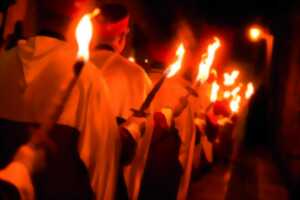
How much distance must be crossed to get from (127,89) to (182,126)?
6.06ft

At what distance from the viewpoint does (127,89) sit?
4.34 meters

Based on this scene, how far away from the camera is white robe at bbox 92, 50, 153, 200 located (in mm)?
4027

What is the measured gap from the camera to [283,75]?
1850 centimetres

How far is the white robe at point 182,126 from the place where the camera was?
602 centimetres

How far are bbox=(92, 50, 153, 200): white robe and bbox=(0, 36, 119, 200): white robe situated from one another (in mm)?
833

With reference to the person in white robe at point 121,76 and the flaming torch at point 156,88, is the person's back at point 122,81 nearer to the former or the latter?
the person in white robe at point 121,76

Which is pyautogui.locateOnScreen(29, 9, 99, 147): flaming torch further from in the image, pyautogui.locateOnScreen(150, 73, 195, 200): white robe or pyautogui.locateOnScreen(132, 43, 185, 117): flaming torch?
pyautogui.locateOnScreen(150, 73, 195, 200): white robe

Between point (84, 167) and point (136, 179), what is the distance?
1.04 m

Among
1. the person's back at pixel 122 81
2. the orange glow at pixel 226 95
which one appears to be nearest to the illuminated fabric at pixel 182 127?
the orange glow at pixel 226 95

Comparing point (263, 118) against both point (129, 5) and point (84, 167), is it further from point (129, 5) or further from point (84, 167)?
point (84, 167)

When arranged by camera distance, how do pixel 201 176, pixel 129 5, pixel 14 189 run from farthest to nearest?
pixel 201 176 < pixel 129 5 < pixel 14 189

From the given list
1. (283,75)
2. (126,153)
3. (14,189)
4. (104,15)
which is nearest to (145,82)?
(104,15)

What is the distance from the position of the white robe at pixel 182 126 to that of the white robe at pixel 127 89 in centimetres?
152

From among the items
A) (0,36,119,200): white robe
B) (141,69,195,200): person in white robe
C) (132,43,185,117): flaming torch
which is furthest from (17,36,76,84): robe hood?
(141,69,195,200): person in white robe
